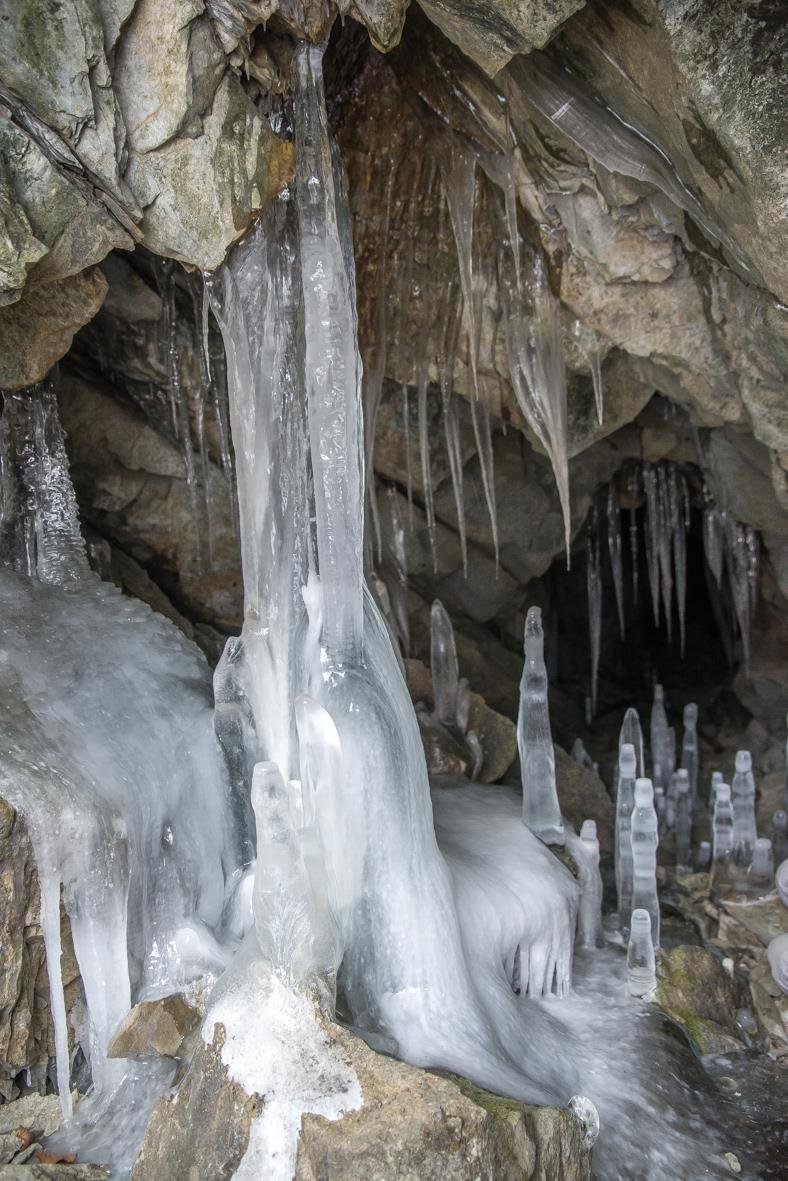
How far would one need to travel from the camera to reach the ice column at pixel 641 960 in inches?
192

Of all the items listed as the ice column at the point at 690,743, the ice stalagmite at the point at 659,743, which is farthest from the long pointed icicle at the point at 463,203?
the ice column at the point at 690,743

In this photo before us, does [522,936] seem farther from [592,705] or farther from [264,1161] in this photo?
[592,705]

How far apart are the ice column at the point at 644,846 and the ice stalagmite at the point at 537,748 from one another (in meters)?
0.64

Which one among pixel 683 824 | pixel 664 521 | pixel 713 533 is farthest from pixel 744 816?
pixel 664 521

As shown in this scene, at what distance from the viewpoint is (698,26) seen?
358cm

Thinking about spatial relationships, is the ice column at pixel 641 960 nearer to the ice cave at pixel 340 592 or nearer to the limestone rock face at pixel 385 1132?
the ice cave at pixel 340 592

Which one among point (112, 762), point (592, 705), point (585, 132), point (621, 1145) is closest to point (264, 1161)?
point (621, 1145)

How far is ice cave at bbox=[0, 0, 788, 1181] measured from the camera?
11.9ft

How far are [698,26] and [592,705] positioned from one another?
297 inches

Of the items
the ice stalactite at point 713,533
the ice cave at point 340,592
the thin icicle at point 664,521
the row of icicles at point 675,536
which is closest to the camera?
the ice cave at point 340,592

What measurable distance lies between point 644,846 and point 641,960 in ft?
1.76

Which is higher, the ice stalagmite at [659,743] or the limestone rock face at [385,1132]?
the ice stalagmite at [659,743]

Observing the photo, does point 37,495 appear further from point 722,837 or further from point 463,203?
point 722,837

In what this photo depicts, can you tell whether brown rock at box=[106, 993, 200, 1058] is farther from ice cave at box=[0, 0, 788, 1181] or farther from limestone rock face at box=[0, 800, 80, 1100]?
limestone rock face at box=[0, 800, 80, 1100]
